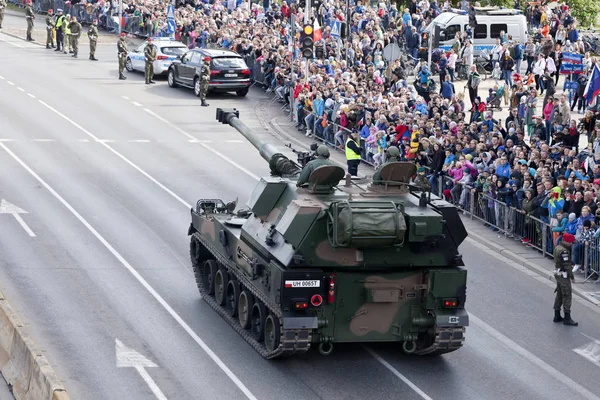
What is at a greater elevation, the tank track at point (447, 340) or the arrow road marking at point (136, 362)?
the tank track at point (447, 340)

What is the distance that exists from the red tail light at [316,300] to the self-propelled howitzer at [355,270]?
1cm

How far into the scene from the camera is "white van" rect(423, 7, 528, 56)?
4644 cm

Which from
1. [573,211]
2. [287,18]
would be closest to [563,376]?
[573,211]

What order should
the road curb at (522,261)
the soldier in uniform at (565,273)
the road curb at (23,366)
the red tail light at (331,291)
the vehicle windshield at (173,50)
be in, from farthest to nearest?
1. the vehicle windshield at (173,50)
2. the road curb at (522,261)
3. the soldier in uniform at (565,273)
4. the red tail light at (331,291)
5. the road curb at (23,366)

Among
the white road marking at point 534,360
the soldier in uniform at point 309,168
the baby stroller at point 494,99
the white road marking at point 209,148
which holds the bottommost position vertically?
the white road marking at point 534,360

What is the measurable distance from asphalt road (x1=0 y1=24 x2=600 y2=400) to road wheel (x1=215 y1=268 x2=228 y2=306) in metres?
0.35

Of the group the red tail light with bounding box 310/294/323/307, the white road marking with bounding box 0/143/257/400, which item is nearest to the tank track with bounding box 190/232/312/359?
the red tail light with bounding box 310/294/323/307

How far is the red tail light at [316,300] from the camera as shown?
60.6 feet

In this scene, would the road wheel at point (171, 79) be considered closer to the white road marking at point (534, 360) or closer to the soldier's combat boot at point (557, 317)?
the white road marking at point (534, 360)

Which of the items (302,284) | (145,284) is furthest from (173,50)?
(302,284)

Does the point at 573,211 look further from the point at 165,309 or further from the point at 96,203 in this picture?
the point at 96,203

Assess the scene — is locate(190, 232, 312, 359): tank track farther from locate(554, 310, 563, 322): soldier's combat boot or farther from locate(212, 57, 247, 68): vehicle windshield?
locate(212, 57, 247, 68): vehicle windshield

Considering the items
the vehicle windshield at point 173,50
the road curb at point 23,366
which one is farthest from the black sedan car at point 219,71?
the road curb at point 23,366

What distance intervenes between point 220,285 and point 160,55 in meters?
25.3
